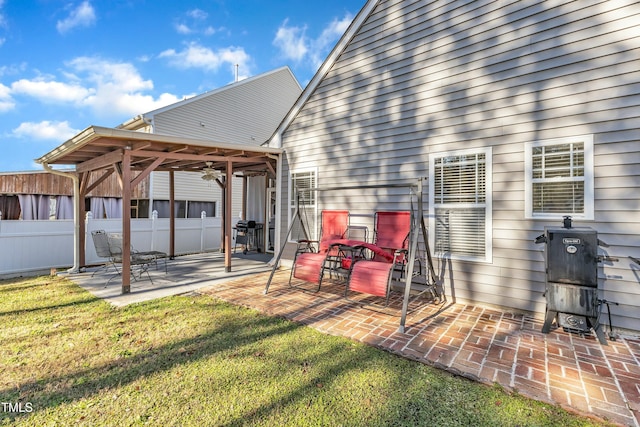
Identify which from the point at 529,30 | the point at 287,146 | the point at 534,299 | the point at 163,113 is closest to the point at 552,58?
the point at 529,30

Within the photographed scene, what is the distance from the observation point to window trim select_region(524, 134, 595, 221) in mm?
3689

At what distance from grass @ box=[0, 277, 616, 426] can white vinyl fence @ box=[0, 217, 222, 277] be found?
358 centimetres

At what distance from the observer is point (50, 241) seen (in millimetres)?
7105

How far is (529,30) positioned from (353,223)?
3.85 metres

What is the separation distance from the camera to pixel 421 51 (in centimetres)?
507

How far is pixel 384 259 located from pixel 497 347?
79.4 inches

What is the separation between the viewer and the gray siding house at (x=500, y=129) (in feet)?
11.7

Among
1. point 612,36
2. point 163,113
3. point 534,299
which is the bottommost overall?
point 534,299

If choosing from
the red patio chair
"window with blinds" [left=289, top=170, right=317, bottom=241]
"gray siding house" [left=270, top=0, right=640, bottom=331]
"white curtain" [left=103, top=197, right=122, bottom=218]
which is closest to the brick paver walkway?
the red patio chair

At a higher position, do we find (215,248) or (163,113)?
(163,113)

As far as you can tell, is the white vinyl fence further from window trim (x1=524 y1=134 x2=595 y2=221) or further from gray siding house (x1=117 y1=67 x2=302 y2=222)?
window trim (x1=524 y1=134 x2=595 y2=221)

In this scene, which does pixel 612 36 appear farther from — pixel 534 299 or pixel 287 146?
pixel 287 146

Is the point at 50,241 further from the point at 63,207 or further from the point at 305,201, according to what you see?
the point at 305,201

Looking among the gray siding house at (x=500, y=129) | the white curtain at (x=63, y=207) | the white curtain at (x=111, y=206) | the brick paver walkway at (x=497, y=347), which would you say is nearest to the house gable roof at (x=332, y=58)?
the gray siding house at (x=500, y=129)
